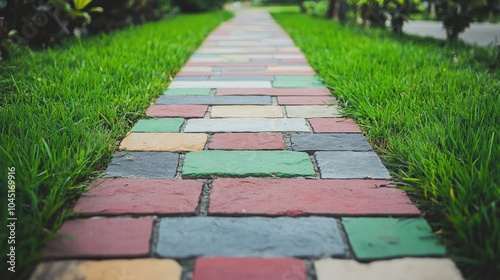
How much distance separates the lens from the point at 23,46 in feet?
13.4

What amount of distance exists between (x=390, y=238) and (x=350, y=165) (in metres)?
0.54

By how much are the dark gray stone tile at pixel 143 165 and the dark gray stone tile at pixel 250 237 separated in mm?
370

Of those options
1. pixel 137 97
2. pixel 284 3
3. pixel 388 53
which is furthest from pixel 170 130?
pixel 284 3

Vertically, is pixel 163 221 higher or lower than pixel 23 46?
lower

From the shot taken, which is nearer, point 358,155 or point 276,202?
point 276,202

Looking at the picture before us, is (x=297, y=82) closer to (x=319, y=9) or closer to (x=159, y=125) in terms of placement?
(x=159, y=125)

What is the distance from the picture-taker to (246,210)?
137 centimetres

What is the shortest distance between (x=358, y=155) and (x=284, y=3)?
29262 mm

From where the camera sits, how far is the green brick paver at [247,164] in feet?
5.38

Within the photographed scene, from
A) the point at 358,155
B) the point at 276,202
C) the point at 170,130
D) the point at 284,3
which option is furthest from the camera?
the point at 284,3

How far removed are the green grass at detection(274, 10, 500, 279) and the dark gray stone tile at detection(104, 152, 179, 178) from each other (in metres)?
0.94

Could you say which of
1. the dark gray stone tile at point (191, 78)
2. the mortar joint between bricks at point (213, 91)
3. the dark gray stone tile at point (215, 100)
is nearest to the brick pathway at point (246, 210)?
the dark gray stone tile at point (215, 100)

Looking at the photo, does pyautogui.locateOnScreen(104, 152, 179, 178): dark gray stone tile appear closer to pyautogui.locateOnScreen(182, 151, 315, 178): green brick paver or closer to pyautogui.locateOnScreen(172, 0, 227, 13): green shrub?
pyautogui.locateOnScreen(182, 151, 315, 178): green brick paver

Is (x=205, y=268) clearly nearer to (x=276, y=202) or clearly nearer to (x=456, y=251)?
(x=276, y=202)
